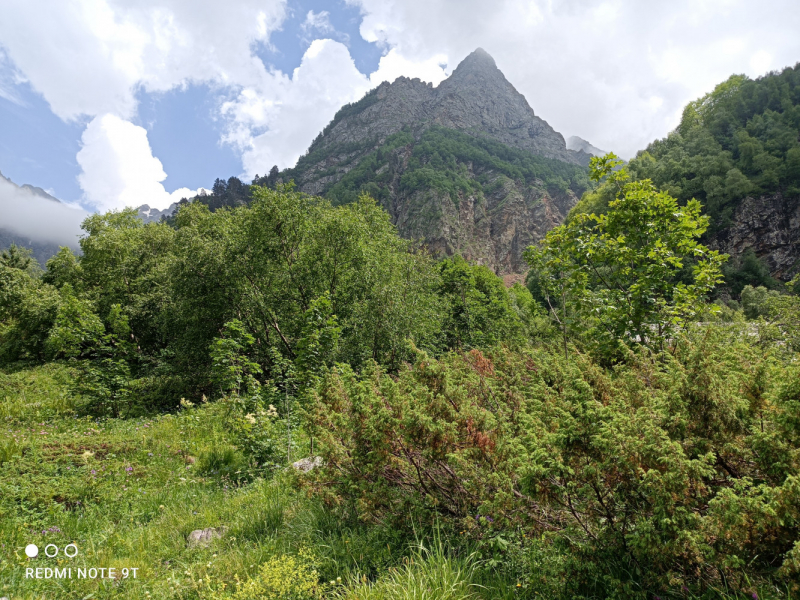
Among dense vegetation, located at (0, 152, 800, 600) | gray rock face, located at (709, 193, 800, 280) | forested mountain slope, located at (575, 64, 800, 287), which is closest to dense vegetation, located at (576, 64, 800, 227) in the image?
forested mountain slope, located at (575, 64, 800, 287)

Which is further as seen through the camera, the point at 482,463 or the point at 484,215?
the point at 484,215

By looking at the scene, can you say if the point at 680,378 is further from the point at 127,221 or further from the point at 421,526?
the point at 127,221

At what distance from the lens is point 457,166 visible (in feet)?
447

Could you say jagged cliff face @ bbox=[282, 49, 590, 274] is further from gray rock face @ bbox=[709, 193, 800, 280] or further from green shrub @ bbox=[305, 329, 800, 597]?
green shrub @ bbox=[305, 329, 800, 597]

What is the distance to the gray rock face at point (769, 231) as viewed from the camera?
5747 centimetres

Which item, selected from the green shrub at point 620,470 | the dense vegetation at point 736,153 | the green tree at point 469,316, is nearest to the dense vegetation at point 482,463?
the green shrub at point 620,470

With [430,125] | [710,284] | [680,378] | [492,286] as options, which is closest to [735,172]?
[492,286]

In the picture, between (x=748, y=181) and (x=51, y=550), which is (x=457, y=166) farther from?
(x=51, y=550)

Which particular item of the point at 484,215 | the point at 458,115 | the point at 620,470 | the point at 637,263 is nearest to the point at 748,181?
the point at 484,215

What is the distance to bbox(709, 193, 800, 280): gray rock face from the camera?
189 feet

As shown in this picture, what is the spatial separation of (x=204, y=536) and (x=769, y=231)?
83632 mm

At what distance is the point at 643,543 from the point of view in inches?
76.9

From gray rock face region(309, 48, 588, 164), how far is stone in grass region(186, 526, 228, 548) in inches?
6732

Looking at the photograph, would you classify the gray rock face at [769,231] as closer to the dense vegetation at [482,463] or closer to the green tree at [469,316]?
the green tree at [469,316]
